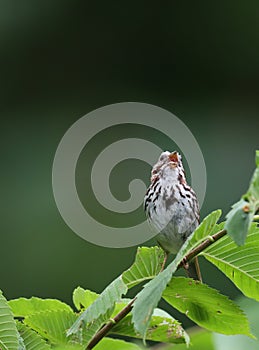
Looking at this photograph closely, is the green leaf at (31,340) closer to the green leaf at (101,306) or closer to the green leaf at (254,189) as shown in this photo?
the green leaf at (101,306)

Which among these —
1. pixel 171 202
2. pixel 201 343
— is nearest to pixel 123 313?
pixel 201 343

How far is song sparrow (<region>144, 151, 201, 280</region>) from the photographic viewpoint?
108 cm

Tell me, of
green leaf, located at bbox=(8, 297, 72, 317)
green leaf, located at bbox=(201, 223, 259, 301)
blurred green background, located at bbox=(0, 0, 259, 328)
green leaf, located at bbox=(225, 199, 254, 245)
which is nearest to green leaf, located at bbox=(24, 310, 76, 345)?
green leaf, located at bbox=(8, 297, 72, 317)

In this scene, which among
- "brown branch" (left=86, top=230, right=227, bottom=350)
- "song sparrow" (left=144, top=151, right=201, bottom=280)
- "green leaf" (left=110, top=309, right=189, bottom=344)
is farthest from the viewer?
"song sparrow" (left=144, top=151, right=201, bottom=280)

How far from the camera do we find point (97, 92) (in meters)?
3.81

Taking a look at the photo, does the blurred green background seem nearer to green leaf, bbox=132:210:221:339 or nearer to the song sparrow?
the song sparrow

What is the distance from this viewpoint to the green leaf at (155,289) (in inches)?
24.5

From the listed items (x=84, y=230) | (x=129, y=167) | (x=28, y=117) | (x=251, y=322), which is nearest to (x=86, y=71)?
(x=28, y=117)

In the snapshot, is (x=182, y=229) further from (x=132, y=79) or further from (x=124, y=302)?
(x=132, y=79)

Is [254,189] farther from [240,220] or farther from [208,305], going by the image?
[208,305]

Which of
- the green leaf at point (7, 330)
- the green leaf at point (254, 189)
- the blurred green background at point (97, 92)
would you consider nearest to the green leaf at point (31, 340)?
the green leaf at point (7, 330)

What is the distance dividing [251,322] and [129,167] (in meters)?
2.18

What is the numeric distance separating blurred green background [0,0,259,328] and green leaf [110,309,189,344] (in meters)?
1.94

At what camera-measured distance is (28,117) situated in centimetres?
358
